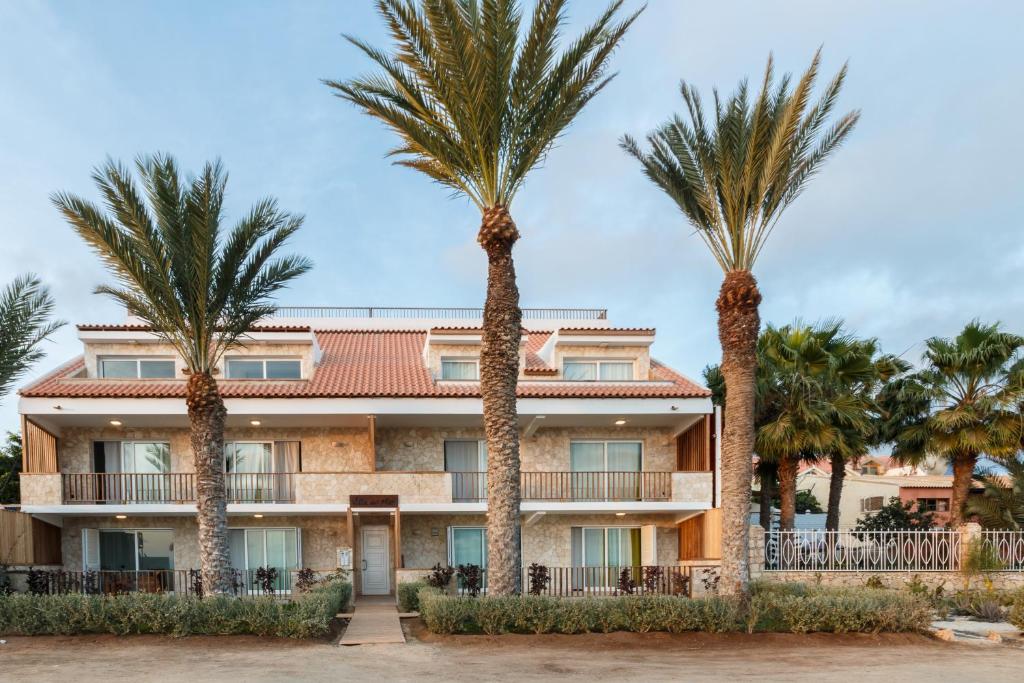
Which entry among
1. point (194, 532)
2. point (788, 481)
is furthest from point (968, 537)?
point (194, 532)

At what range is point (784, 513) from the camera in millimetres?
25516

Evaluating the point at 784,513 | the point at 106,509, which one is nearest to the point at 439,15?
the point at 106,509

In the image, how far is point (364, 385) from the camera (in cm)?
2342

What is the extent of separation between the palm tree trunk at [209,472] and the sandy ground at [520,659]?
2516 millimetres

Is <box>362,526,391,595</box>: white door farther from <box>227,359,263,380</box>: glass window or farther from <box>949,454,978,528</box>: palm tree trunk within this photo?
<box>949,454,978,528</box>: palm tree trunk

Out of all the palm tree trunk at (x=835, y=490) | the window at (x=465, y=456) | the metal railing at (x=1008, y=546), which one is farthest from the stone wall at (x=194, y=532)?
the metal railing at (x=1008, y=546)

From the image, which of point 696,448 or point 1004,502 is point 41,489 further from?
point 1004,502

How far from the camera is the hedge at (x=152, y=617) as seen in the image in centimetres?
1522

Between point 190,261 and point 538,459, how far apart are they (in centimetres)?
1148

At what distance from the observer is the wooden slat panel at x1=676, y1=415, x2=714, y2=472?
23078 millimetres

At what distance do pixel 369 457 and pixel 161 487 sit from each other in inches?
219

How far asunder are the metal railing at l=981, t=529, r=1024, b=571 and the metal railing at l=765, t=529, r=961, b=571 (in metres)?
0.78

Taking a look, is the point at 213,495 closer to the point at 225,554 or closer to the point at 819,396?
the point at 225,554

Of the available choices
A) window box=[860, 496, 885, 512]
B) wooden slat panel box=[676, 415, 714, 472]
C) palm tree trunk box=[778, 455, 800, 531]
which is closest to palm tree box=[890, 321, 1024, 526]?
palm tree trunk box=[778, 455, 800, 531]
